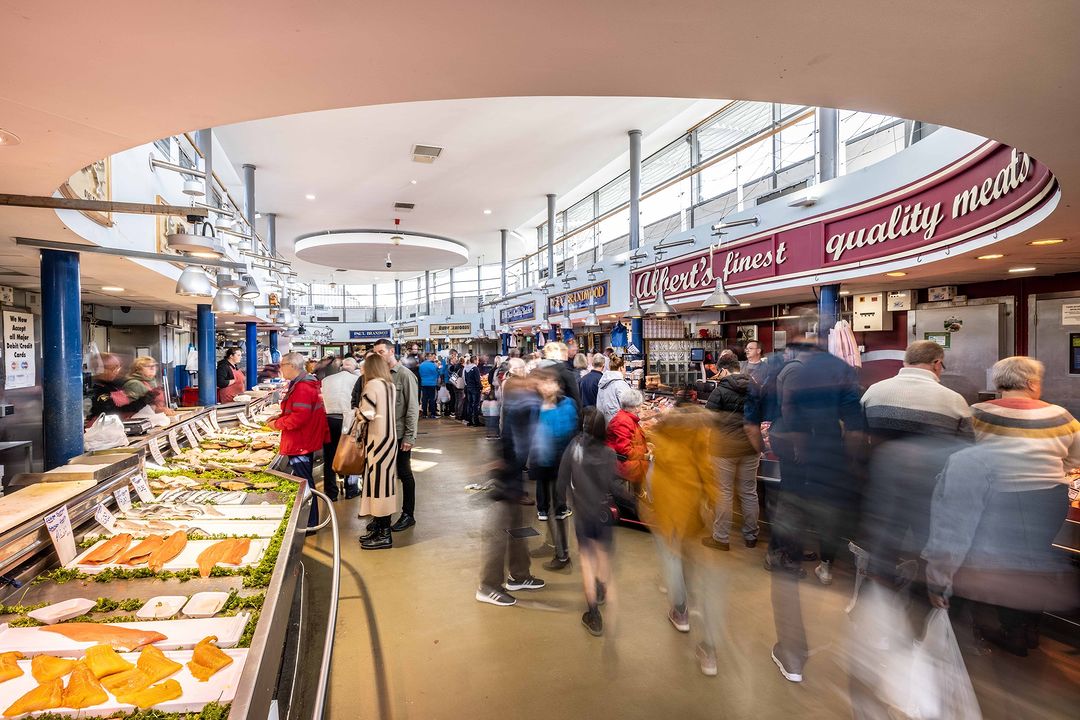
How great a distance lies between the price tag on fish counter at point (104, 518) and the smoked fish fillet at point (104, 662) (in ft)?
4.48

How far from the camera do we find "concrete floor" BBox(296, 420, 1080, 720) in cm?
265

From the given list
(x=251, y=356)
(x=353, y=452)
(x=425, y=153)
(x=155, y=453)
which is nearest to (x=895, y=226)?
(x=353, y=452)

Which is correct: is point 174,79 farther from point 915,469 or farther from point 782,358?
point 782,358

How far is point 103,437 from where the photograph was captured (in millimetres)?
4035

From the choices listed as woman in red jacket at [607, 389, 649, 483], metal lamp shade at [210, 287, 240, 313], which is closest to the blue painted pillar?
metal lamp shade at [210, 287, 240, 313]

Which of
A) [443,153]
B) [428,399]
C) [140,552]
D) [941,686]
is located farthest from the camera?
[428,399]

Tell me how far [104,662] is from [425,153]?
8.51 meters

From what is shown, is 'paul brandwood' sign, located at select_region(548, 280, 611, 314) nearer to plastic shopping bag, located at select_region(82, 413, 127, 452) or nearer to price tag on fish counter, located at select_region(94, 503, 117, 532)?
plastic shopping bag, located at select_region(82, 413, 127, 452)

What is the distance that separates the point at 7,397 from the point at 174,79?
7164mm

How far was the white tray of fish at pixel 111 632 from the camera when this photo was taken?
190 centimetres

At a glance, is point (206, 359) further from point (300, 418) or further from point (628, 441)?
point (628, 441)

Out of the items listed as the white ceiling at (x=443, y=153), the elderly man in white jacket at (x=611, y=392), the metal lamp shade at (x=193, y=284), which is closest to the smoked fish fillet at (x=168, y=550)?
the metal lamp shade at (x=193, y=284)

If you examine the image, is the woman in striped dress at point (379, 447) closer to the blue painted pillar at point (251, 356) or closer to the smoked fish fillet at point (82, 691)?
the smoked fish fillet at point (82, 691)

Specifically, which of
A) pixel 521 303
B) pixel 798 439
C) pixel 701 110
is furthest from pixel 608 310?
pixel 798 439
